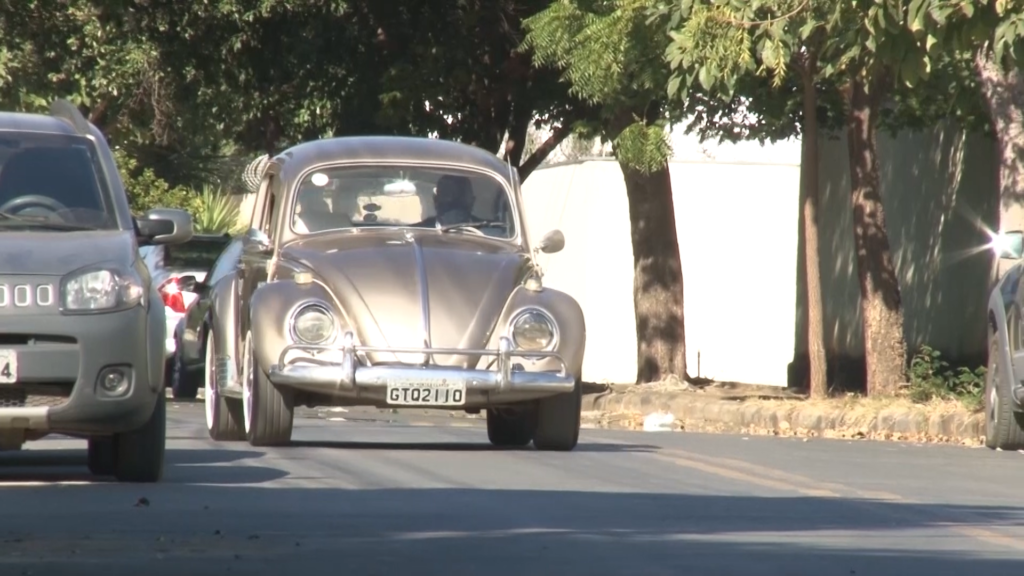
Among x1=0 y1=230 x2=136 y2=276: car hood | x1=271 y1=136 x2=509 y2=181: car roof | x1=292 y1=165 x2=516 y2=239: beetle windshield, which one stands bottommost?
x1=0 y1=230 x2=136 y2=276: car hood

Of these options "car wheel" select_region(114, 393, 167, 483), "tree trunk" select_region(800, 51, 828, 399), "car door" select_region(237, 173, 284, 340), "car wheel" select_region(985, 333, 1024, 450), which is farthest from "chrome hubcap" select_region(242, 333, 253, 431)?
"tree trunk" select_region(800, 51, 828, 399)

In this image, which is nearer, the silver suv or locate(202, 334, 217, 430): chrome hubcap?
the silver suv

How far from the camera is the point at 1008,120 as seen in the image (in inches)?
652

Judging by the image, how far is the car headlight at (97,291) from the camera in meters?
9.30

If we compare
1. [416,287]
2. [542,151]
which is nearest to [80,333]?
[416,287]

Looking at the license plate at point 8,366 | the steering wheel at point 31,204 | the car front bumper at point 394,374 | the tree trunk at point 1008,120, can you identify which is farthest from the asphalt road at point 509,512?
the tree trunk at point 1008,120

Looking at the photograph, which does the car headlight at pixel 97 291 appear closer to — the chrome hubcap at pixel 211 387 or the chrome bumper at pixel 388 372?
the chrome bumper at pixel 388 372

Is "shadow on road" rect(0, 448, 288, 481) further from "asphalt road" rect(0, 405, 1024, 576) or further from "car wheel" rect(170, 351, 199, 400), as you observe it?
"car wheel" rect(170, 351, 199, 400)

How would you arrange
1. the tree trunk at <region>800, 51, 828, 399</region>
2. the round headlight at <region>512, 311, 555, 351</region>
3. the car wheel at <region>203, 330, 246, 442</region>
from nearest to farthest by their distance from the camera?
the round headlight at <region>512, 311, 555, 351</region>
the car wheel at <region>203, 330, 246, 442</region>
the tree trunk at <region>800, 51, 828, 399</region>

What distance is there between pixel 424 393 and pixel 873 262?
819 cm

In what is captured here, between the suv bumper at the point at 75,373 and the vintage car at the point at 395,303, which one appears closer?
the suv bumper at the point at 75,373

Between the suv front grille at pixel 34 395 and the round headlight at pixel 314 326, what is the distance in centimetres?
261

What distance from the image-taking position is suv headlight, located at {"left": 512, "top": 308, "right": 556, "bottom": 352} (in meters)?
12.0

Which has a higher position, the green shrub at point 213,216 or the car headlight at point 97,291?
the green shrub at point 213,216
